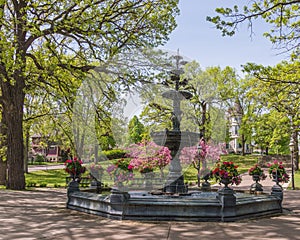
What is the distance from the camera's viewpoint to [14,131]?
16.8 meters

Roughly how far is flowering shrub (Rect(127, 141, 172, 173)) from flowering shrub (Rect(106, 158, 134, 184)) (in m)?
1.42

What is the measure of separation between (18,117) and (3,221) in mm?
9577

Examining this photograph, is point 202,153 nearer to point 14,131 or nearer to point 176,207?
point 176,207

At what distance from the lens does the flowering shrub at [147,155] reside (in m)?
12.9

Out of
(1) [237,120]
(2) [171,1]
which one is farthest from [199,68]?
(1) [237,120]

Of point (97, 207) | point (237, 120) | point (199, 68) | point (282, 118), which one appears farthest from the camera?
point (237, 120)

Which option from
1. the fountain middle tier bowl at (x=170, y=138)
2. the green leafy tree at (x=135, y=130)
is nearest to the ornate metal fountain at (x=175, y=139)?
the fountain middle tier bowl at (x=170, y=138)

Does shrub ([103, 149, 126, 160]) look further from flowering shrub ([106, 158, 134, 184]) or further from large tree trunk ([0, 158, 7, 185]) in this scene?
large tree trunk ([0, 158, 7, 185])

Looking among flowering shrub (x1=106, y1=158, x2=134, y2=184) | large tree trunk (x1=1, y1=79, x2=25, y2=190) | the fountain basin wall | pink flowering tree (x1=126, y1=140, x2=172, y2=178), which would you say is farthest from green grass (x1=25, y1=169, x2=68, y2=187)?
the fountain basin wall

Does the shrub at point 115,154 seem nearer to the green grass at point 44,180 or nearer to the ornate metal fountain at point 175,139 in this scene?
the ornate metal fountain at point 175,139

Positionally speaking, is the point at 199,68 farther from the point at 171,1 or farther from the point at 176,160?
the point at 176,160

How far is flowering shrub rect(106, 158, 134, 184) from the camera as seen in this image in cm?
925

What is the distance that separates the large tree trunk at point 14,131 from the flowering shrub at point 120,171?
7.87 metres

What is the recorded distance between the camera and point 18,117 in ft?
55.6
